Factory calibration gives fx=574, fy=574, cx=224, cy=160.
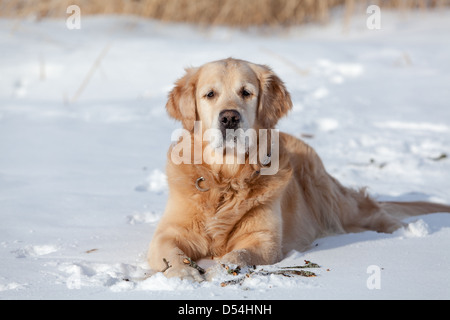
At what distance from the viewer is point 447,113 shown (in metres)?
6.91

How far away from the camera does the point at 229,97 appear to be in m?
3.59

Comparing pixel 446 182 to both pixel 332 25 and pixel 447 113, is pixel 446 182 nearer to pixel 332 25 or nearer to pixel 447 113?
pixel 447 113

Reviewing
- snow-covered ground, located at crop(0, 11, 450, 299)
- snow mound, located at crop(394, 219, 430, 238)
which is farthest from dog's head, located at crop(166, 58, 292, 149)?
snow mound, located at crop(394, 219, 430, 238)

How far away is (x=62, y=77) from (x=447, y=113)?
505cm

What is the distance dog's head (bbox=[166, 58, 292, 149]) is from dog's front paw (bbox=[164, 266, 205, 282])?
0.92m

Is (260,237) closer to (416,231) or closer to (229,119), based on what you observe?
(229,119)

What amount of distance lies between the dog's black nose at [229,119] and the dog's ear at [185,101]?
0.34 m

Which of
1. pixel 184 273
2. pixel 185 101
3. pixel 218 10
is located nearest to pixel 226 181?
pixel 185 101

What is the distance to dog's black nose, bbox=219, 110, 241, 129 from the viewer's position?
342 cm

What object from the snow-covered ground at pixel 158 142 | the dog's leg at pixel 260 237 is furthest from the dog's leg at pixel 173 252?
the dog's leg at pixel 260 237

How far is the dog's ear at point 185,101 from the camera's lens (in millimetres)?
3748

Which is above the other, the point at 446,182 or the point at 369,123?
the point at 369,123

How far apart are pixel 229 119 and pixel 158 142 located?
2.72m
